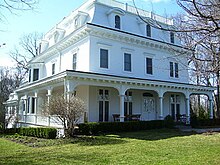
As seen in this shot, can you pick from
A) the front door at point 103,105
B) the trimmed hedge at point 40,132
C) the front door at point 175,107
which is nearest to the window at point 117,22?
the front door at point 103,105

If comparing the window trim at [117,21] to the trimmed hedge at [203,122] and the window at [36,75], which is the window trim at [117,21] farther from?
the window at [36,75]

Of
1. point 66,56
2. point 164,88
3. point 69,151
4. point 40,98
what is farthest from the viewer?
point 40,98

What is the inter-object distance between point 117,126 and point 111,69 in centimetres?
530

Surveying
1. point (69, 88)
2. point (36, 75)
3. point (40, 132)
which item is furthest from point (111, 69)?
point (36, 75)

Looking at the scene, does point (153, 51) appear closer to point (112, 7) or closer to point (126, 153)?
point (112, 7)

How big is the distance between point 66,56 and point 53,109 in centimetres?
1047

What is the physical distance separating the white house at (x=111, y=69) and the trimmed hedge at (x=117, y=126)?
757 millimetres

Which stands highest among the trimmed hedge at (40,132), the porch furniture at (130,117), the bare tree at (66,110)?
the bare tree at (66,110)

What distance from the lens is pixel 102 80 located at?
1692cm

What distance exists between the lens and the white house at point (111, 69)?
18.3 meters

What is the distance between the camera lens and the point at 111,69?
2006 cm

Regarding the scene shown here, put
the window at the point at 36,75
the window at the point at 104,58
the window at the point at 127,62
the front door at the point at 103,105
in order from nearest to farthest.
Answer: the front door at the point at 103,105 < the window at the point at 104,58 < the window at the point at 127,62 < the window at the point at 36,75

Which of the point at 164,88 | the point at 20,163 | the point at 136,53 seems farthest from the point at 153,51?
the point at 20,163

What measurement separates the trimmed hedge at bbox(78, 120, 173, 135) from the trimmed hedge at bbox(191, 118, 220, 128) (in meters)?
2.69
